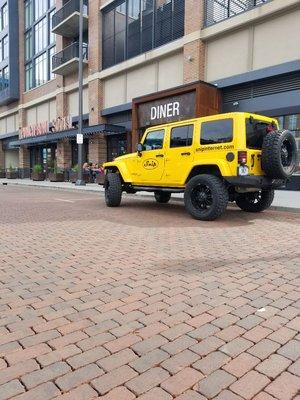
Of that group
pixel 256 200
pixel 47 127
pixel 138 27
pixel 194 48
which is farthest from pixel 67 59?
pixel 256 200

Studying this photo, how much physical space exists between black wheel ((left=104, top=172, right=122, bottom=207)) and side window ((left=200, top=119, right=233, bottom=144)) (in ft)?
10.5

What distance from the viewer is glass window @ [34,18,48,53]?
Result: 33.1 metres

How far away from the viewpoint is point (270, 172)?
7879mm

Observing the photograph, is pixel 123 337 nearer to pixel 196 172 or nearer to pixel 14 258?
pixel 14 258

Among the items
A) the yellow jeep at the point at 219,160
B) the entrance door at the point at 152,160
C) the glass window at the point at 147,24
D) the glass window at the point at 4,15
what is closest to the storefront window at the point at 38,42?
the glass window at the point at 4,15

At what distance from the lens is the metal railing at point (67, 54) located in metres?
26.9

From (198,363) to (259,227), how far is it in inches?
216

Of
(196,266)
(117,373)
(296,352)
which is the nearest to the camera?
(117,373)

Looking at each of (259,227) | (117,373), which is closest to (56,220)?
(259,227)

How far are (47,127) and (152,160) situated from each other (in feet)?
80.3

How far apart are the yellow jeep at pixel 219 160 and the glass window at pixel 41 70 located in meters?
27.0

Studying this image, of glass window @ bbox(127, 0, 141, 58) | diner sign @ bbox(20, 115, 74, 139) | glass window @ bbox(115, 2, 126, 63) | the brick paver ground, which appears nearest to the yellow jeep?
the brick paver ground

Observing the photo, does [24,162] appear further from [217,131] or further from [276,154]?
[276,154]

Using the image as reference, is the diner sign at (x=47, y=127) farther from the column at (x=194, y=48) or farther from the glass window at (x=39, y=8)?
the column at (x=194, y=48)
